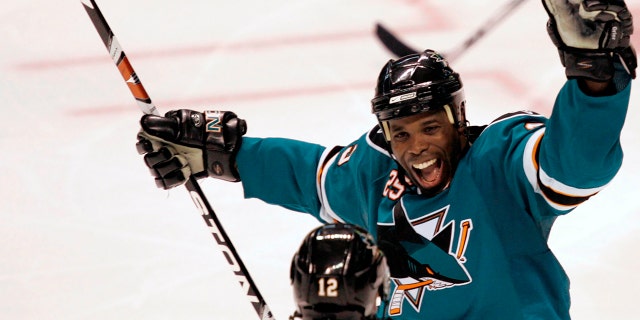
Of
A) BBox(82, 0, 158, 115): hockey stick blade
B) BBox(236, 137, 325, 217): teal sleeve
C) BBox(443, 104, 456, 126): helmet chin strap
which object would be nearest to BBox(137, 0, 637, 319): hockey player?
BBox(443, 104, 456, 126): helmet chin strap

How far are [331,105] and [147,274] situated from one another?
59.3 inches

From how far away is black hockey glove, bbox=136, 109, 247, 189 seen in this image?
3951 millimetres

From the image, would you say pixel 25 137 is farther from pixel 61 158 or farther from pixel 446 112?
pixel 446 112

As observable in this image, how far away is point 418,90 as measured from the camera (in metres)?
3.25

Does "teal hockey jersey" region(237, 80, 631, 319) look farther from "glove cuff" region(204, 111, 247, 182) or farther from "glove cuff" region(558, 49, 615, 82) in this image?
"glove cuff" region(204, 111, 247, 182)

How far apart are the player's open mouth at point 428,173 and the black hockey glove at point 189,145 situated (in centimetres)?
87

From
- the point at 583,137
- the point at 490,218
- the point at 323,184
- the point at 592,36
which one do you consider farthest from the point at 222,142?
the point at 592,36

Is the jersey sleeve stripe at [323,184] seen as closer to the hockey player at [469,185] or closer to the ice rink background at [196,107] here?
the hockey player at [469,185]

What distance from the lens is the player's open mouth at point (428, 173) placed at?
3324 mm

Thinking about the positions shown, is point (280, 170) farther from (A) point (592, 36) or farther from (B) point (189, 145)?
(A) point (592, 36)

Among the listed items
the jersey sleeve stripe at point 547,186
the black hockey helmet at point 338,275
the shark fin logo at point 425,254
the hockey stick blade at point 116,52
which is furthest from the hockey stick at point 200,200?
the black hockey helmet at point 338,275

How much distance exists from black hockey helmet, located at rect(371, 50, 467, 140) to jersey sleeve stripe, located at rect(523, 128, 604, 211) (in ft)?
0.87

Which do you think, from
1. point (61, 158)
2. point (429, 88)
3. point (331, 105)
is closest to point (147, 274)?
point (61, 158)

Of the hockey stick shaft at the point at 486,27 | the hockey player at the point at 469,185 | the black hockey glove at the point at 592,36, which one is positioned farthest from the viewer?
the hockey stick shaft at the point at 486,27
